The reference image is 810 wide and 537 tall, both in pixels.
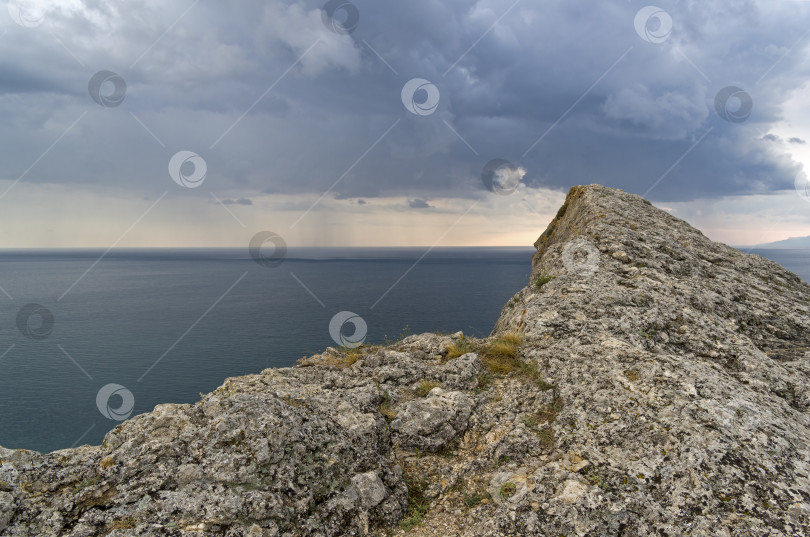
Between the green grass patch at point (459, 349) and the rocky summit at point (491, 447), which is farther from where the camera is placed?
the green grass patch at point (459, 349)

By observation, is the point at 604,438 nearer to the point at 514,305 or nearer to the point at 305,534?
the point at 305,534

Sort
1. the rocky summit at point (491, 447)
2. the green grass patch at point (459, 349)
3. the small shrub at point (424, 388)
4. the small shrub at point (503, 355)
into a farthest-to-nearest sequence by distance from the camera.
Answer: the green grass patch at point (459, 349) < the small shrub at point (503, 355) < the small shrub at point (424, 388) < the rocky summit at point (491, 447)

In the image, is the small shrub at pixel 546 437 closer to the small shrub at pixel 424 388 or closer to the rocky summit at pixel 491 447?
the rocky summit at pixel 491 447

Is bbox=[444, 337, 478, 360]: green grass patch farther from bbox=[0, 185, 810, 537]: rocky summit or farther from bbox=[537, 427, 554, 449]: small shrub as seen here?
bbox=[537, 427, 554, 449]: small shrub

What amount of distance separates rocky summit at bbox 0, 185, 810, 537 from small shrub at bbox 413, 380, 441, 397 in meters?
0.07

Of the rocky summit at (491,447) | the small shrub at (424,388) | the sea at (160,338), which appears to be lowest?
the rocky summit at (491,447)

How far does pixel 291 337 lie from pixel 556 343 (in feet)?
243

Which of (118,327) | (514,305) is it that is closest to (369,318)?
(118,327)

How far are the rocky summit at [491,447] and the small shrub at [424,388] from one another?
71 millimetres

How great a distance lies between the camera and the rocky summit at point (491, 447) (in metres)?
5.74

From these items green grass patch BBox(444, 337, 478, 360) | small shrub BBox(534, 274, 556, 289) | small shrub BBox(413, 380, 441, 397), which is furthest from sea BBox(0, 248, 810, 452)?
small shrub BBox(534, 274, 556, 289)

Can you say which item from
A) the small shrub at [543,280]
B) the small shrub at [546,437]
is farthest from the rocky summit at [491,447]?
the small shrub at [543,280]

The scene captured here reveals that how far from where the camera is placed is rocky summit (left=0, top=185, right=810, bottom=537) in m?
5.74

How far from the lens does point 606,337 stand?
1034 centimetres
